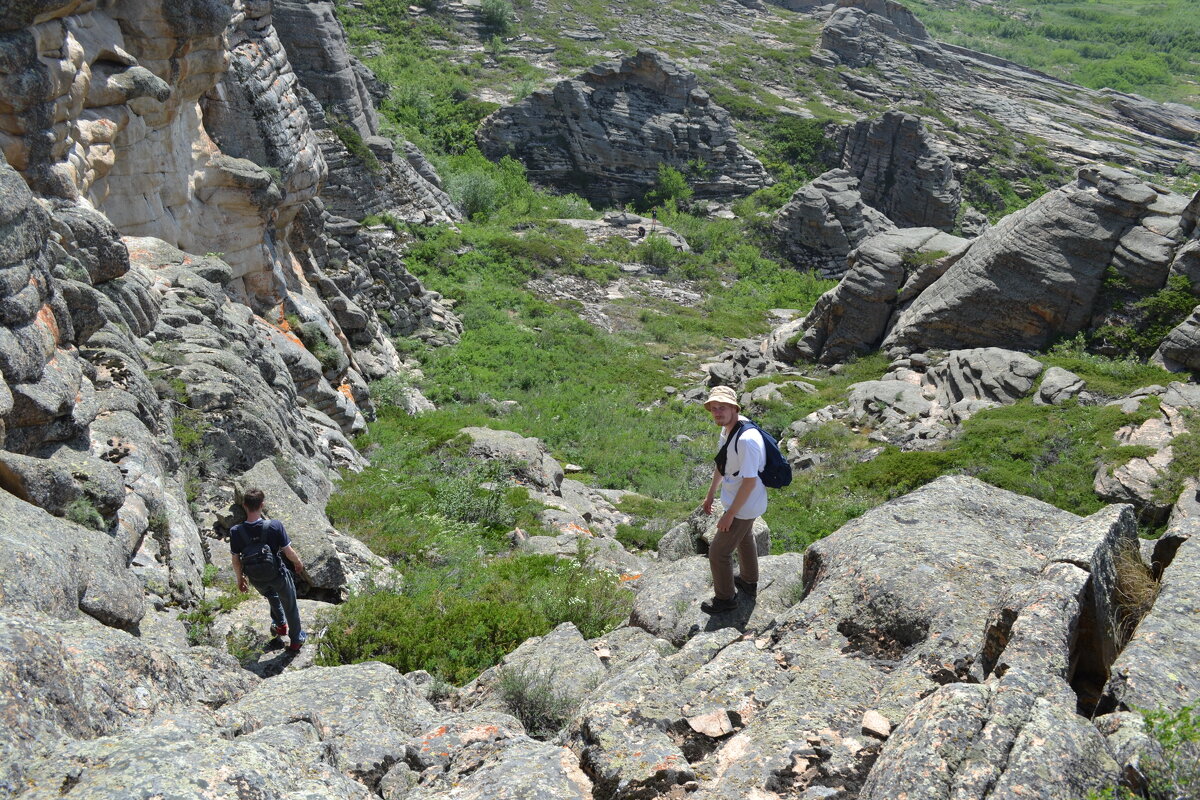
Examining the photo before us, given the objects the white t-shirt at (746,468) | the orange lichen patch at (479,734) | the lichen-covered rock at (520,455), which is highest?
the white t-shirt at (746,468)

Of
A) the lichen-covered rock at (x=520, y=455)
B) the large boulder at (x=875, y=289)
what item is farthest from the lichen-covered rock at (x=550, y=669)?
the large boulder at (x=875, y=289)

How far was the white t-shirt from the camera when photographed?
7.05 metres

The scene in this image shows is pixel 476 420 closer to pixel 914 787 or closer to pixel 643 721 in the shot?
pixel 643 721

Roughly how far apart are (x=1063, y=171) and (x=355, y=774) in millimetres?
73633

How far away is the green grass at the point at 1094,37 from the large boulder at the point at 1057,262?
107 metres

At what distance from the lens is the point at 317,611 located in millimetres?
8719

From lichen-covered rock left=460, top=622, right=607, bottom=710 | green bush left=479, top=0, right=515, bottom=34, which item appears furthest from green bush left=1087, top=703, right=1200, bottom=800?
green bush left=479, top=0, right=515, bottom=34

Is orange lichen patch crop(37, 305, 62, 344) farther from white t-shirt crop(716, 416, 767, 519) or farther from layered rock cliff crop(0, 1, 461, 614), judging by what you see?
white t-shirt crop(716, 416, 767, 519)

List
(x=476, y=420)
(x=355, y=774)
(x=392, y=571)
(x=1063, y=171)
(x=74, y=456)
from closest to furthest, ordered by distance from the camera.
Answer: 1. (x=355, y=774)
2. (x=74, y=456)
3. (x=392, y=571)
4. (x=476, y=420)
5. (x=1063, y=171)

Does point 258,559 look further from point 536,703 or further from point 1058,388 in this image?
point 1058,388

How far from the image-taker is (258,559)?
7.63 meters

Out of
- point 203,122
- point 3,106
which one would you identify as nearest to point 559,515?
point 3,106

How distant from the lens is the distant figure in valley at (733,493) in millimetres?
7074

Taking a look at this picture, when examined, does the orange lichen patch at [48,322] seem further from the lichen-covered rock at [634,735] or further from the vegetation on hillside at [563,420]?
the lichen-covered rock at [634,735]
